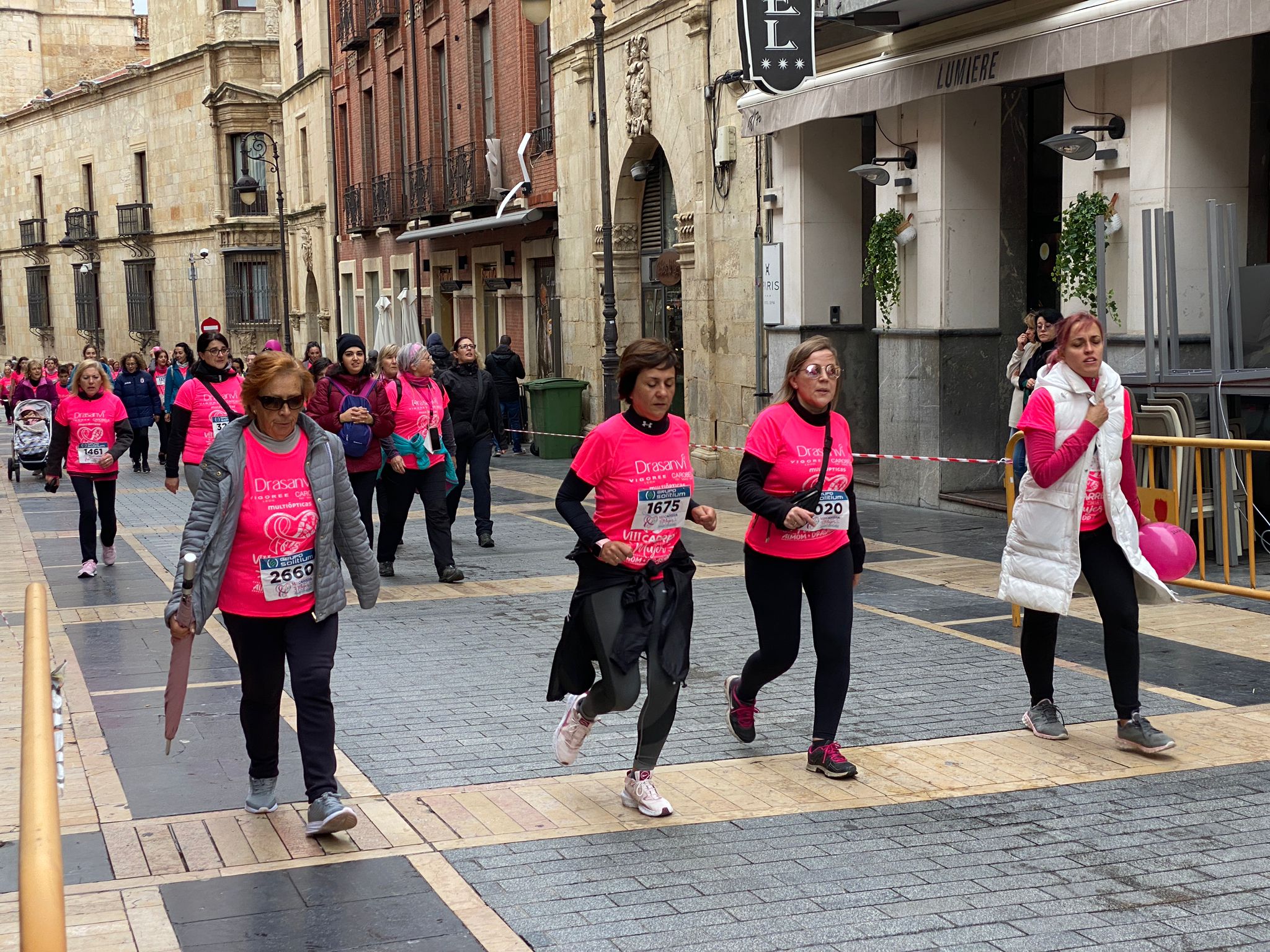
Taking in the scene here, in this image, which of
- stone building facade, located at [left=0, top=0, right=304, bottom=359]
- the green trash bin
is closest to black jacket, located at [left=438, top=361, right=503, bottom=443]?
the green trash bin

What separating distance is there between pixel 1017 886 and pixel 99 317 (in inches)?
2260

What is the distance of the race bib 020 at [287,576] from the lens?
547cm

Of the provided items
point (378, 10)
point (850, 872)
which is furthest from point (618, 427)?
point (378, 10)

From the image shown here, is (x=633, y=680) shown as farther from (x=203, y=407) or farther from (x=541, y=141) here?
(x=541, y=141)

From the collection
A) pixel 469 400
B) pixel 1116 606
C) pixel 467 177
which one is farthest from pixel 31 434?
pixel 1116 606

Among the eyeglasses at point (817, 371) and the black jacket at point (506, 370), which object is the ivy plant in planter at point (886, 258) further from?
the black jacket at point (506, 370)

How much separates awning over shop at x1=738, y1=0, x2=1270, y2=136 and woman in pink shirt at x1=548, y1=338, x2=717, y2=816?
659 cm

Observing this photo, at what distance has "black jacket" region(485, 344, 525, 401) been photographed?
24.8m

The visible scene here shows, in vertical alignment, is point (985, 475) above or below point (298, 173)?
below

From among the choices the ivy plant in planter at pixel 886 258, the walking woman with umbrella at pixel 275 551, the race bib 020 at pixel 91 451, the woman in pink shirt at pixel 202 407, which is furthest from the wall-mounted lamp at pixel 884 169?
the walking woman with umbrella at pixel 275 551

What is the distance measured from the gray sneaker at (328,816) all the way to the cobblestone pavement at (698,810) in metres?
0.06

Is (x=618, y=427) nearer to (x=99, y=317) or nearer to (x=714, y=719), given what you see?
(x=714, y=719)

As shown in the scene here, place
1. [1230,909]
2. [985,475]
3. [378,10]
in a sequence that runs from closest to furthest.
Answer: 1. [1230,909]
2. [985,475]
3. [378,10]

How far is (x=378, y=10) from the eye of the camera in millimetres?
35312
